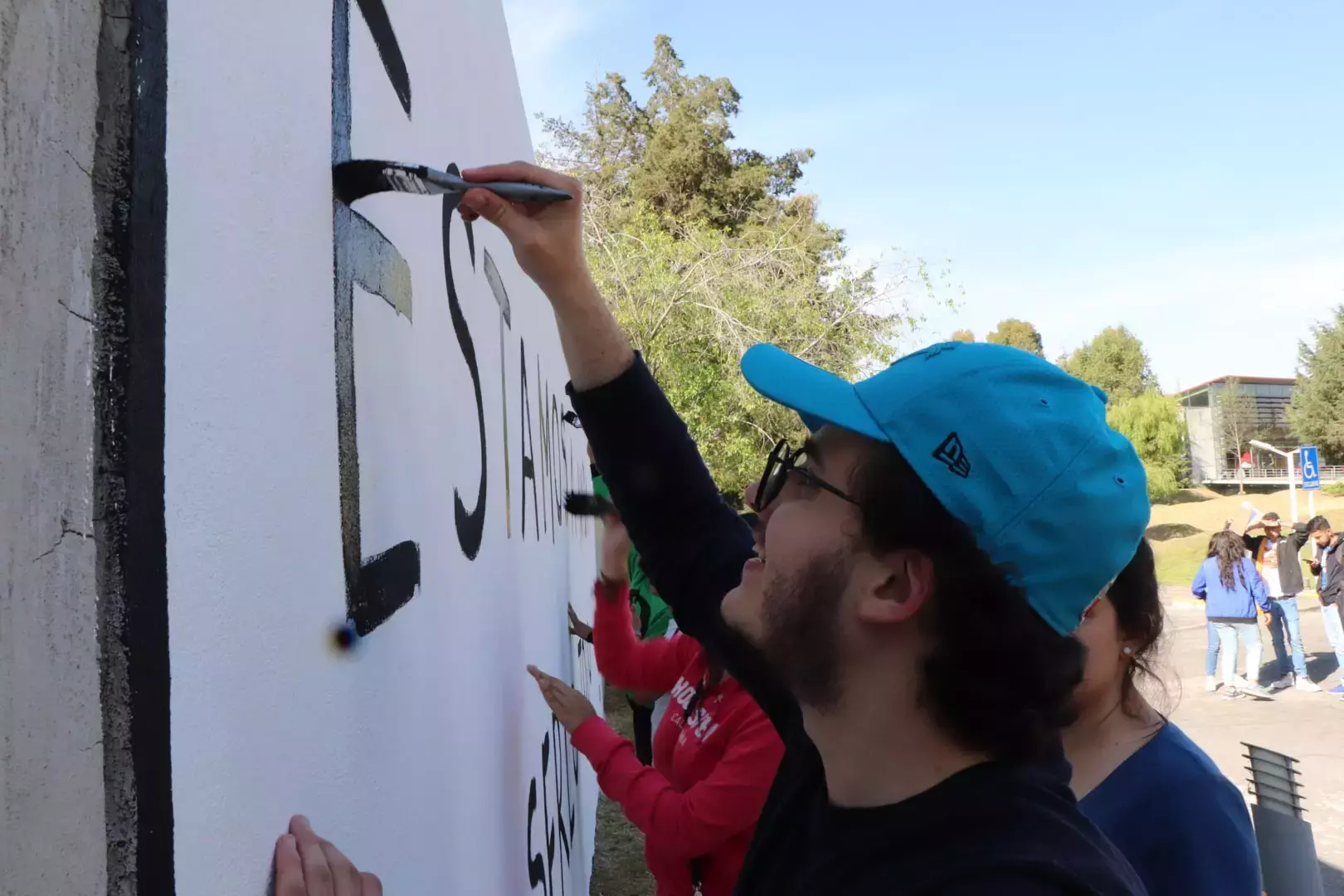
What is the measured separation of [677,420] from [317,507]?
923mm

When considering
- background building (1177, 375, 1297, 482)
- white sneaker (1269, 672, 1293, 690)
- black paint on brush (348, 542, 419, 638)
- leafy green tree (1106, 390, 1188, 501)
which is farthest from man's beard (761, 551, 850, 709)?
background building (1177, 375, 1297, 482)

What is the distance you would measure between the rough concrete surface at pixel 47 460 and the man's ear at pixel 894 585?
2.77 feet

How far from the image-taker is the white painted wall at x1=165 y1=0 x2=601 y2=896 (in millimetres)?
731

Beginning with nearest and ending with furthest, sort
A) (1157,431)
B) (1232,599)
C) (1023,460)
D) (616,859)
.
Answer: (1023,460) → (616,859) → (1232,599) → (1157,431)

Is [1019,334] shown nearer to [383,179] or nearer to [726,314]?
[726,314]

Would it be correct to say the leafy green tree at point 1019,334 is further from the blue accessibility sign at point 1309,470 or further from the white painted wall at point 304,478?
the white painted wall at point 304,478

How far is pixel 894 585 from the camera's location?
1198 millimetres

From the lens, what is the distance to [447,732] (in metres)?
1.56

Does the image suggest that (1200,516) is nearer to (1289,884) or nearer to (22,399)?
(1289,884)

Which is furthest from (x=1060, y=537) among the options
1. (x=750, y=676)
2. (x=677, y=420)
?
(x=677, y=420)

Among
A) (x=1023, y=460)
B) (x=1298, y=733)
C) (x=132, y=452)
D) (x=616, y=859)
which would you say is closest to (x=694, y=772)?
(x=1023, y=460)

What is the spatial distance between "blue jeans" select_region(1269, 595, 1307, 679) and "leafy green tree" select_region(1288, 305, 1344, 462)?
29.8 m

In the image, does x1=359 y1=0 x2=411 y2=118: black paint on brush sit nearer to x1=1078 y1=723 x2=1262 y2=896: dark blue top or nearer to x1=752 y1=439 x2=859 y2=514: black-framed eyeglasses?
x1=752 y1=439 x2=859 y2=514: black-framed eyeglasses

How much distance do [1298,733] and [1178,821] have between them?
739 cm
